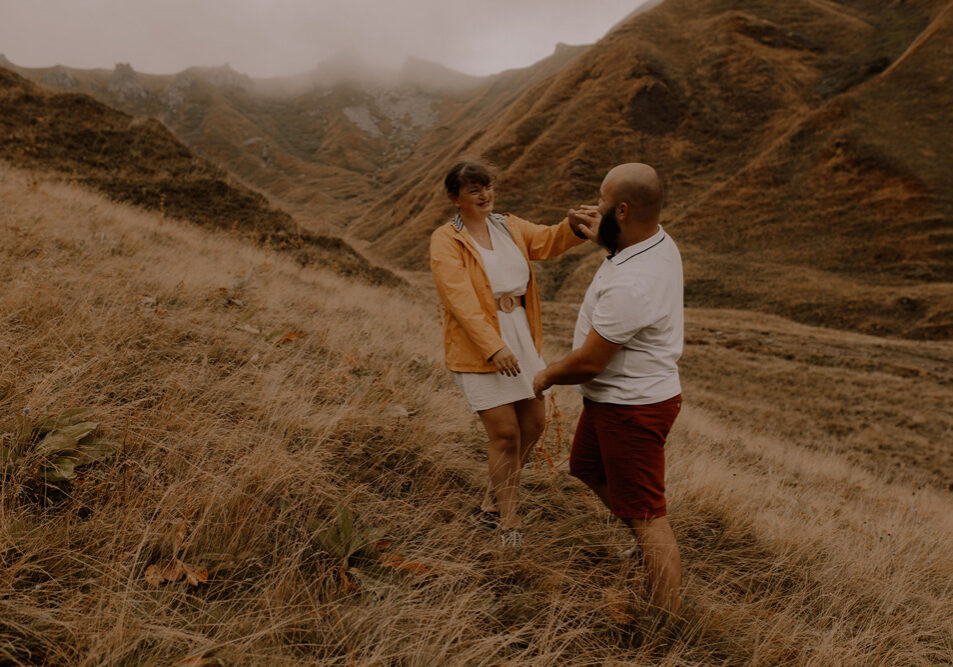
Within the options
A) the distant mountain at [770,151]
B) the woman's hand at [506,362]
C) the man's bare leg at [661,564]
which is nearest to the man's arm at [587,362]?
the woman's hand at [506,362]

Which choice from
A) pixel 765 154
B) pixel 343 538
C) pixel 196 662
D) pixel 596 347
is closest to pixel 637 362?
pixel 596 347

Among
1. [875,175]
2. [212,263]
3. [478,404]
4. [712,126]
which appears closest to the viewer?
[478,404]

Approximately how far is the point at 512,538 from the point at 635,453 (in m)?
0.75

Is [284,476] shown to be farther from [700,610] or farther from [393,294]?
[393,294]

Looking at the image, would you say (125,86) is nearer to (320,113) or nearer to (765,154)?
(320,113)

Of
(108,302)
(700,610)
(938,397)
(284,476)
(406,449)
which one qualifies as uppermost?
(108,302)

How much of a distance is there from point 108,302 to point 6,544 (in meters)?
2.57

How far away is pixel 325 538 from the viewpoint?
1.91m

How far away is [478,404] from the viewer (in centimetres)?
248

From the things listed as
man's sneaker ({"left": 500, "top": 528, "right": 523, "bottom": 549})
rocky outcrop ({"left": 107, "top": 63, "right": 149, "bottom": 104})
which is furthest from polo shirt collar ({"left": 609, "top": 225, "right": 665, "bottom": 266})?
rocky outcrop ({"left": 107, "top": 63, "right": 149, "bottom": 104})

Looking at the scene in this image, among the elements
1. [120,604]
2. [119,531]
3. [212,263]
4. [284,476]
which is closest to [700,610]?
[284,476]

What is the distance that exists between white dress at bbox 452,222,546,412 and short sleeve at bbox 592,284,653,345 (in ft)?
2.33

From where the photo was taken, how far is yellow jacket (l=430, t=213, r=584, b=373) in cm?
232

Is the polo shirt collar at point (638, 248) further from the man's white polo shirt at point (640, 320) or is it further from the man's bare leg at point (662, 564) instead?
the man's bare leg at point (662, 564)
